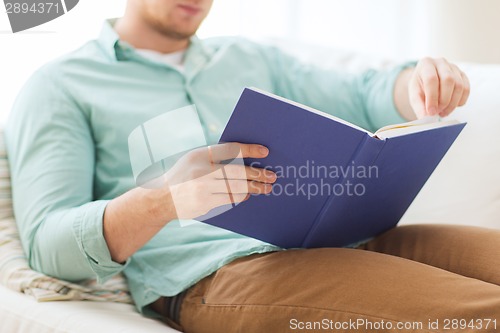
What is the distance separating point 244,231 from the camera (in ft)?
3.12

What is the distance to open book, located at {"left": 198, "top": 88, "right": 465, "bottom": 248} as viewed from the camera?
32.1 inches

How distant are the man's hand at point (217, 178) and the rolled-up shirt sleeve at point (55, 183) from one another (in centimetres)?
18

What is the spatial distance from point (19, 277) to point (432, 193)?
779 millimetres

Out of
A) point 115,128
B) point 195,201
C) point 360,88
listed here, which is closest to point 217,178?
point 195,201

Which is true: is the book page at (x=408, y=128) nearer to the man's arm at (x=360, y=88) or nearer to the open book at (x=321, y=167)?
the open book at (x=321, y=167)

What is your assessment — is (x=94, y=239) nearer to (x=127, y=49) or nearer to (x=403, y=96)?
(x=127, y=49)

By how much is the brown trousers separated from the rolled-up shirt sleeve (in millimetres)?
175

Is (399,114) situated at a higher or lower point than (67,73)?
lower

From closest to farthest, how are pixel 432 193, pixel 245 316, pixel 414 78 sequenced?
pixel 245 316 < pixel 414 78 < pixel 432 193

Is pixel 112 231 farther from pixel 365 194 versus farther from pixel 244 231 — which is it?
pixel 365 194

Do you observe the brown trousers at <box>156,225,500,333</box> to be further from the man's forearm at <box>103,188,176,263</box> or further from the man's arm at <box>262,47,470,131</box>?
the man's arm at <box>262,47,470,131</box>

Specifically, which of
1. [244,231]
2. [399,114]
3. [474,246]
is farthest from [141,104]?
[474,246]

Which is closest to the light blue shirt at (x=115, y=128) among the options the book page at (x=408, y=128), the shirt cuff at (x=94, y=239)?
the shirt cuff at (x=94, y=239)

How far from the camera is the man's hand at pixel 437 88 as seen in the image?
1.11m
